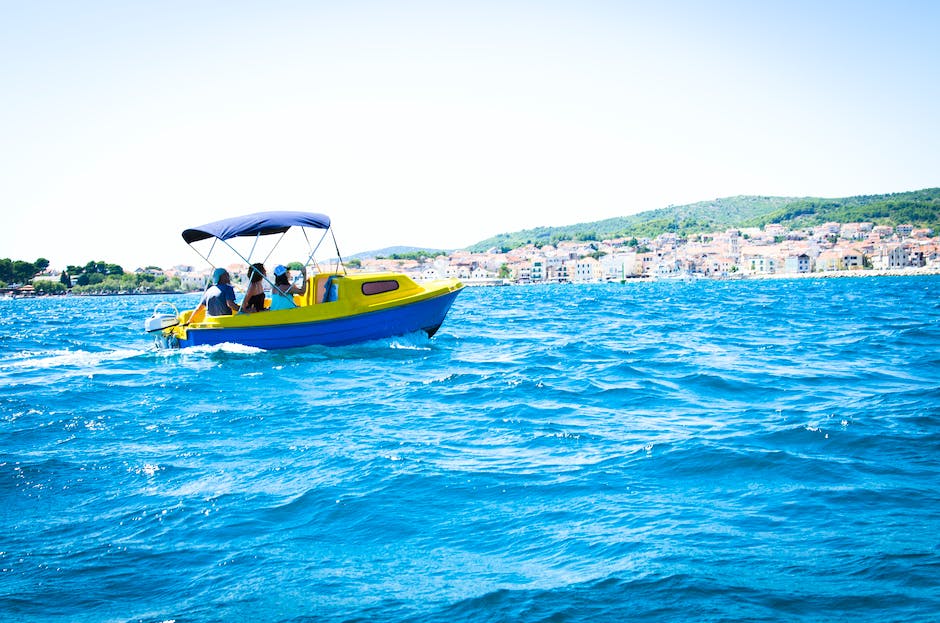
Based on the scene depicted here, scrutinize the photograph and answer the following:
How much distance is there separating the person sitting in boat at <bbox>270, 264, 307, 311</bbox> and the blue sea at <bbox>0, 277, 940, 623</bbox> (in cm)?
469

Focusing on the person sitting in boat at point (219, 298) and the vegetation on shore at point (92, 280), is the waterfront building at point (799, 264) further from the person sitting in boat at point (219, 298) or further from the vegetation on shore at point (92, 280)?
→ the person sitting in boat at point (219, 298)

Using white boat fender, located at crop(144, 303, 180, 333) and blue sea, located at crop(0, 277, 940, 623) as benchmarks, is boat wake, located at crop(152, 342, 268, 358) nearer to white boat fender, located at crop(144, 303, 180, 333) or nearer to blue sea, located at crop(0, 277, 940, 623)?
white boat fender, located at crop(144, 303, 180, 333)

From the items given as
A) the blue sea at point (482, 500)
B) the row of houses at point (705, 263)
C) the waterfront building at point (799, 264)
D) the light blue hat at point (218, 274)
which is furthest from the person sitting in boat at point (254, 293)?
the waterfront building at point (799, 264)

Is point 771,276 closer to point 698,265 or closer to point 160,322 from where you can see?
point 698,265

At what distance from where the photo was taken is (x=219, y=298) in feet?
54.6

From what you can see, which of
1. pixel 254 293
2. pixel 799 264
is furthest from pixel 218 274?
pixel 799 264

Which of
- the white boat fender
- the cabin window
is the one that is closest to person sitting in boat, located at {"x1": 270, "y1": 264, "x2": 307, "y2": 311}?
the cabin window

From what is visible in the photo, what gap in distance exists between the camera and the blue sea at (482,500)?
12.8 feet

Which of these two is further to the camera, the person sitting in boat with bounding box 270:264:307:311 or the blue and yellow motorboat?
the person sitting in boat with bounding box 270:264:307:311

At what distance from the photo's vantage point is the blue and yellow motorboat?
15.9m

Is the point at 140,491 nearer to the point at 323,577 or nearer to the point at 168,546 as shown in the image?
the point at 168,546

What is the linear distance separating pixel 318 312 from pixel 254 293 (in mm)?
1815

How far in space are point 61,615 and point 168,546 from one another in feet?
2.98

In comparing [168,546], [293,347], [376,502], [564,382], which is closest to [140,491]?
[168,546]
